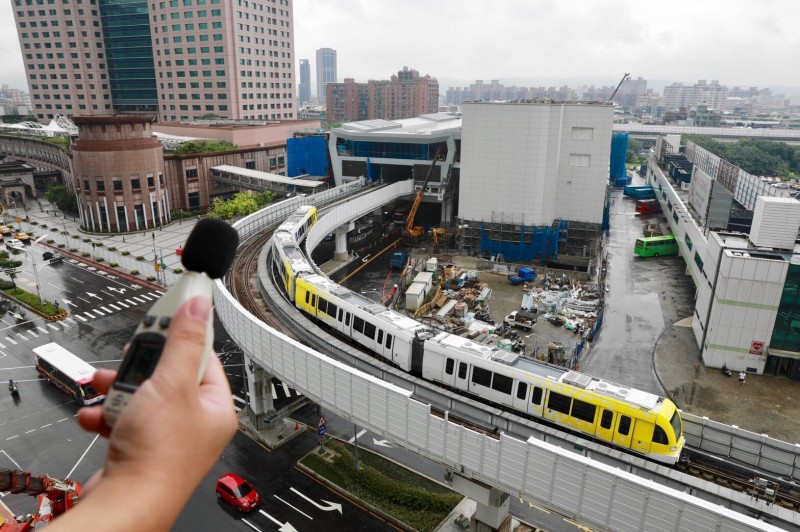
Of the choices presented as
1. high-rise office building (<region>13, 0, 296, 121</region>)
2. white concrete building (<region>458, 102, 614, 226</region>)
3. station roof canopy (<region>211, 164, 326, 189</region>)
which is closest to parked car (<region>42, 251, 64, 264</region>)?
station roof canopy (<region>211, 164, 326, 189</region>)

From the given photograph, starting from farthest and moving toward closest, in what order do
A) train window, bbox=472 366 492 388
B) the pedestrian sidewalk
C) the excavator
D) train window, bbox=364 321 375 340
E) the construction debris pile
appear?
the pedestrian sidewalk, the construction debris pile, train window, bbox=364 321 375 340, train window, bbox=472 366 492 388, the excavator

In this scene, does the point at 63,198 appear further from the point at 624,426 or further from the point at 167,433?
the point at 167,433

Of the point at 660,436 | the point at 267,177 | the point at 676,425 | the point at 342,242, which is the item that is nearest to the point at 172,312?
the point at 660,436

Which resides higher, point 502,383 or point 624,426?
point 502,383

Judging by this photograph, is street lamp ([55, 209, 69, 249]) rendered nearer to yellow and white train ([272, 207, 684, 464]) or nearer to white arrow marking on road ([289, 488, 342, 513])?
A: yellow and white train ([272, 207, 684, 464])

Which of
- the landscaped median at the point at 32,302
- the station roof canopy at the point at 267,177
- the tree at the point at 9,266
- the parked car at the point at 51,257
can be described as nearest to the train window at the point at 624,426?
the landscaped median at the point at 32,302

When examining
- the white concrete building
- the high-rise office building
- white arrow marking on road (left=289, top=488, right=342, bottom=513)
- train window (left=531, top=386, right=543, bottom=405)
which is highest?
the high-rise office building

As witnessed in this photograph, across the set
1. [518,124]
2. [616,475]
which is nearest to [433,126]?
[518,124]
